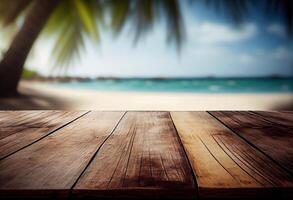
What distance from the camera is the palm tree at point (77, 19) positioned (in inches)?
193

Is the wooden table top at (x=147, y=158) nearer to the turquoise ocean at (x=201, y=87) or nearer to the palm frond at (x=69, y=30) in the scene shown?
the palm frond at (x=69, y=30)

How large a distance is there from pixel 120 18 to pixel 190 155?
4868 millimetres

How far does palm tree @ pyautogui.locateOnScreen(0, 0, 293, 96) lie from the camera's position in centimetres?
489

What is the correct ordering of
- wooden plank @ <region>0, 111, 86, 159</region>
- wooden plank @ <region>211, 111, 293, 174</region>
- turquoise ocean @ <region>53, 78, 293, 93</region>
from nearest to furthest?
wooden plank @ <region>211, 111, 293, 174</region>
wooden plank @ <region>0, 111, 86, 159</region>
turquoise ocean @ <region>53, 78, 293, 93</region>

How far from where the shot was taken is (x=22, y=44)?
5.09 meters

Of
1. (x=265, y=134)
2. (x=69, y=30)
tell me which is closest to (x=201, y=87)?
(x=69, y=30)

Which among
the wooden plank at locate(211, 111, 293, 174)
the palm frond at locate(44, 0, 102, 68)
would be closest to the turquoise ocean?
the palm frond at locate(44, 0, 102, 68)

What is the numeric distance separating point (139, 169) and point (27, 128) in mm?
700

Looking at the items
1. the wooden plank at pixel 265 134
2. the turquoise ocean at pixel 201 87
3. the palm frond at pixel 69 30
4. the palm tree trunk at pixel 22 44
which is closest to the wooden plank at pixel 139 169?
the wooden plank at pixel 265 134

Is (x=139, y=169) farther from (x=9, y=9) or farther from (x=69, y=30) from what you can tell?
(x=69, y=30)

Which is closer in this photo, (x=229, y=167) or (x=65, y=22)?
(x=229, y=167)

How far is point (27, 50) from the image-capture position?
5141 mm

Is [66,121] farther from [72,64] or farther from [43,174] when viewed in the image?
[72,64]

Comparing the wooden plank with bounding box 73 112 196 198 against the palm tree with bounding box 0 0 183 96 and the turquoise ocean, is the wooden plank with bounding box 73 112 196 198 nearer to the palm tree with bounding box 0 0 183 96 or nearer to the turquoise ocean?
the palm tree with bounding box 0 0 183 96
